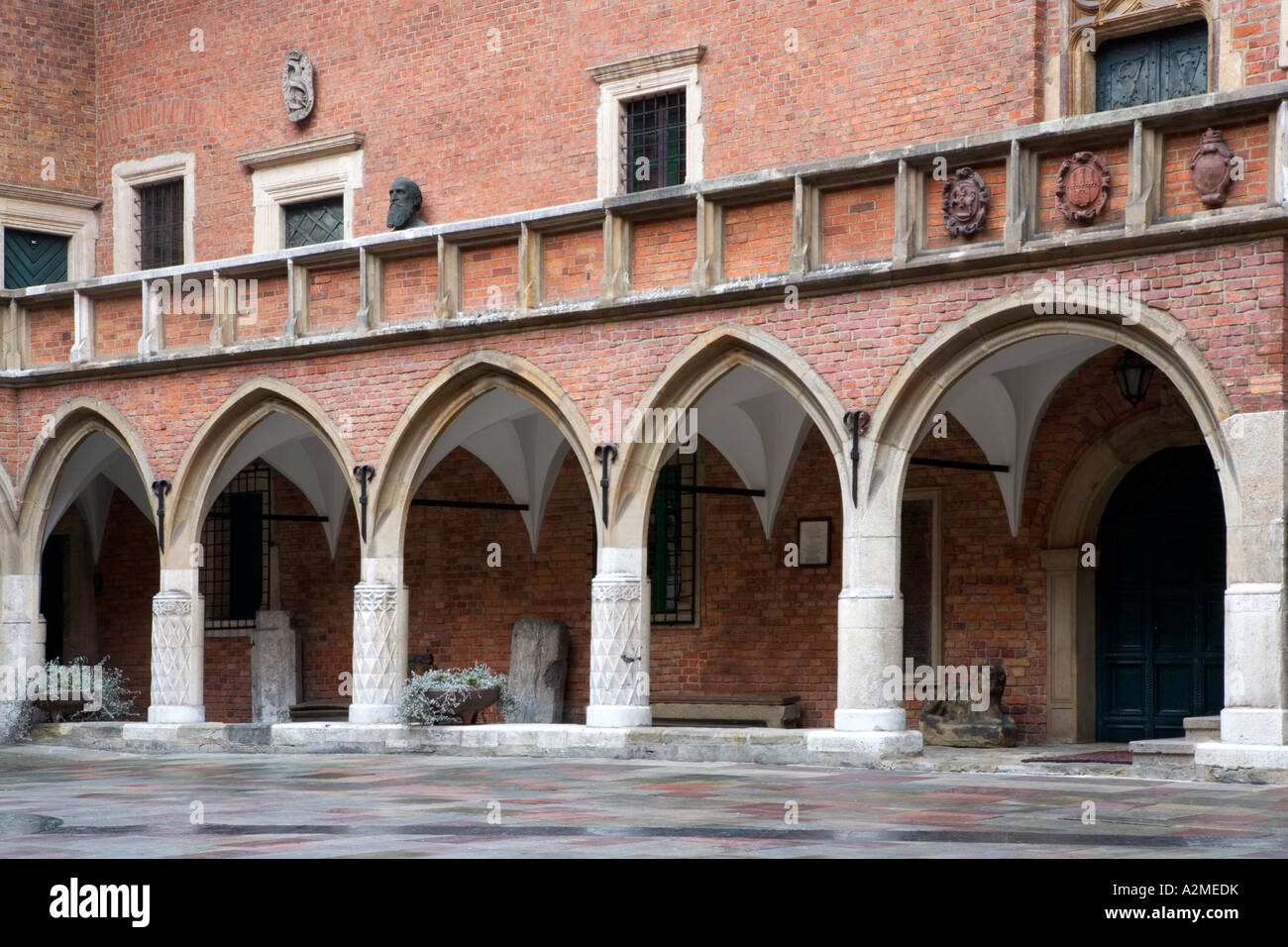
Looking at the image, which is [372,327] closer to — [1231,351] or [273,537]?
[273,537]

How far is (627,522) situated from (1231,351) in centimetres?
540

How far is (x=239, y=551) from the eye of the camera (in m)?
23.2

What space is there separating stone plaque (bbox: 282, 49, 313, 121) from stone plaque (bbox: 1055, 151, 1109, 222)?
10405mm

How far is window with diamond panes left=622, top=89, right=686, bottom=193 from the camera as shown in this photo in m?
19.0

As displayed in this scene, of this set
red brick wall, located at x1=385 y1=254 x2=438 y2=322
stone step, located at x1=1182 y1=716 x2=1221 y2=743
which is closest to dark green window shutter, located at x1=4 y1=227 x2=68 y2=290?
red brick wall, located at x1=385 y1=254 x2=438 y2=322

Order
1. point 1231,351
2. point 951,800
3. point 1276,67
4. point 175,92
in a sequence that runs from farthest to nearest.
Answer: point 175,92
point 1276,67
point 1231,351
point 951,800

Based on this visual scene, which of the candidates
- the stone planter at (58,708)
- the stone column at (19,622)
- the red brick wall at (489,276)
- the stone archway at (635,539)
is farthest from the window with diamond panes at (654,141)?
the stone planter at (58,708)

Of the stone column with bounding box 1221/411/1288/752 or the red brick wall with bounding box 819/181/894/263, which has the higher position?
the red brick wall with bounding box 819/181/894/263

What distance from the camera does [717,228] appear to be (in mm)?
15680

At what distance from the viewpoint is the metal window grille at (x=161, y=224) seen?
2275 centimetres

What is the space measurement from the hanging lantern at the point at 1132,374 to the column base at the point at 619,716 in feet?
15.7

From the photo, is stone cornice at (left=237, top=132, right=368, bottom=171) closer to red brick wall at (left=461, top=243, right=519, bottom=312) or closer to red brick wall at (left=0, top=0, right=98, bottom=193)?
red brick wall at (left=0, top=0, right=98, bottom=193)

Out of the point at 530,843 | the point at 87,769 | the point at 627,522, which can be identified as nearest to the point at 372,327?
the point at 627,522
